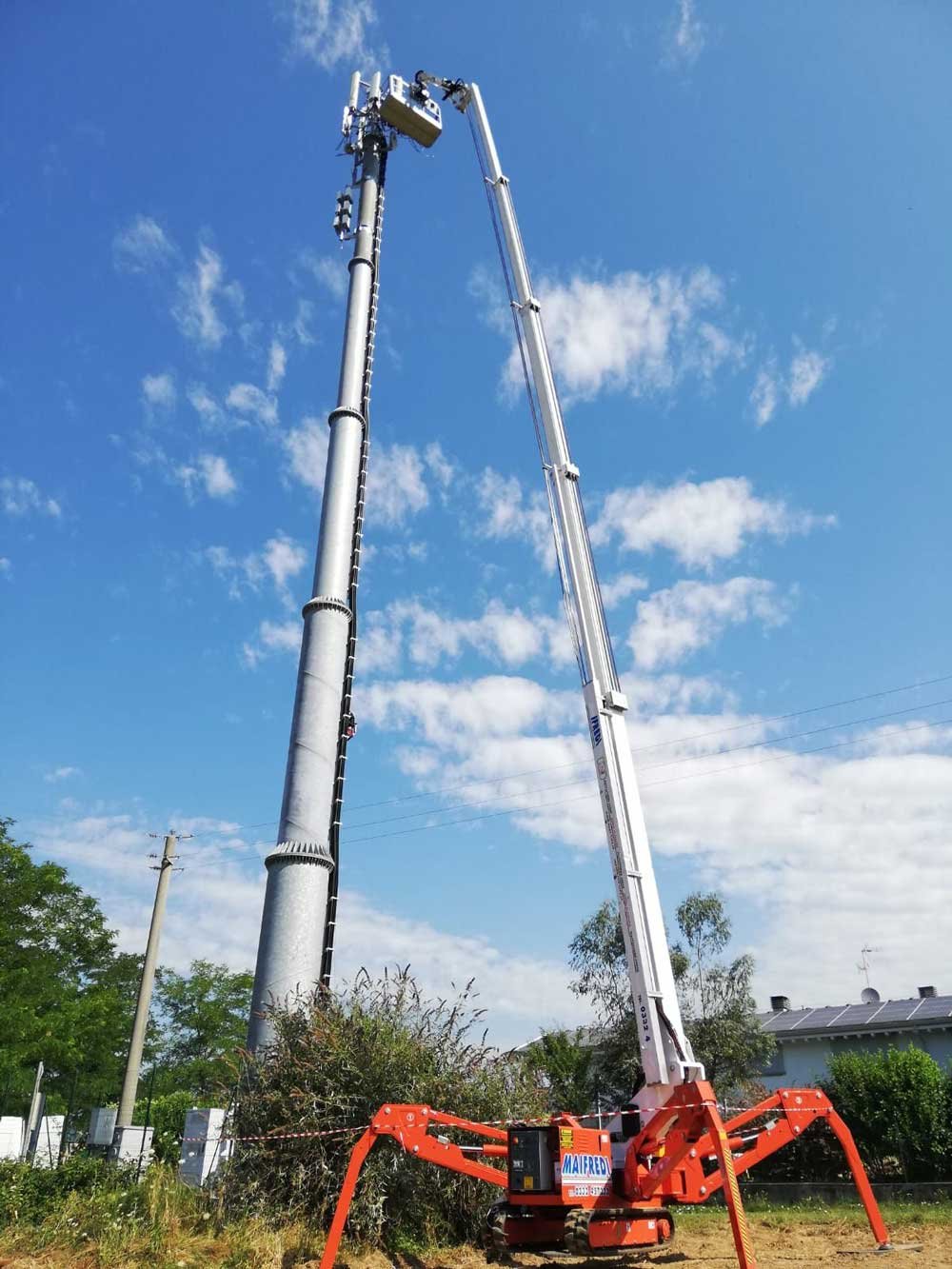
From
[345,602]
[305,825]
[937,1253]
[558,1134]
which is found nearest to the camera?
[558,1134]

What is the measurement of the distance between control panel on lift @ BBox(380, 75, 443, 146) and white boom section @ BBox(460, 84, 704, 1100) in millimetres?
7673

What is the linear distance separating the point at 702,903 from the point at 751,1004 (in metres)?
2.83

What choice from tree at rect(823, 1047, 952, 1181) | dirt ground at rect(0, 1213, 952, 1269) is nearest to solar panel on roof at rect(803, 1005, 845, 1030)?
tree at rect(823, 1047, 952, 1181)

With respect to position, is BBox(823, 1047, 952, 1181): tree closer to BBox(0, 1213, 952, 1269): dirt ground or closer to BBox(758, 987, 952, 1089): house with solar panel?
BBox(758, 987, 952, 1089): house with solar panel

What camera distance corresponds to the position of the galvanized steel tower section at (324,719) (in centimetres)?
1346

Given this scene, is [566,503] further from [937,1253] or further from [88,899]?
[88,899]

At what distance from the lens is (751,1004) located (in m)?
25.2

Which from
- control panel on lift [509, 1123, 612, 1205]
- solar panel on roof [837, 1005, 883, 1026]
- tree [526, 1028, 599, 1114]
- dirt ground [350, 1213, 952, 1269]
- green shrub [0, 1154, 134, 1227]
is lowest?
dirt ground [350, 1213, 952, 1269]

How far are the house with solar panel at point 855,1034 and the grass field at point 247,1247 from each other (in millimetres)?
18938

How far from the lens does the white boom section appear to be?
982 cm

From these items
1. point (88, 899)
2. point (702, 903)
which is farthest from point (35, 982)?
point (702, 903)

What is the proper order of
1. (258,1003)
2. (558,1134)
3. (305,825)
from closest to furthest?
(558,1134) → (258,1003) → (305,825)

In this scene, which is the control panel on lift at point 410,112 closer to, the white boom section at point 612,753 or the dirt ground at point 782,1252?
the white boom section at point 612,753

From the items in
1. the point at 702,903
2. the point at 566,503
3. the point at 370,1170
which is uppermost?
the point at 566,503
